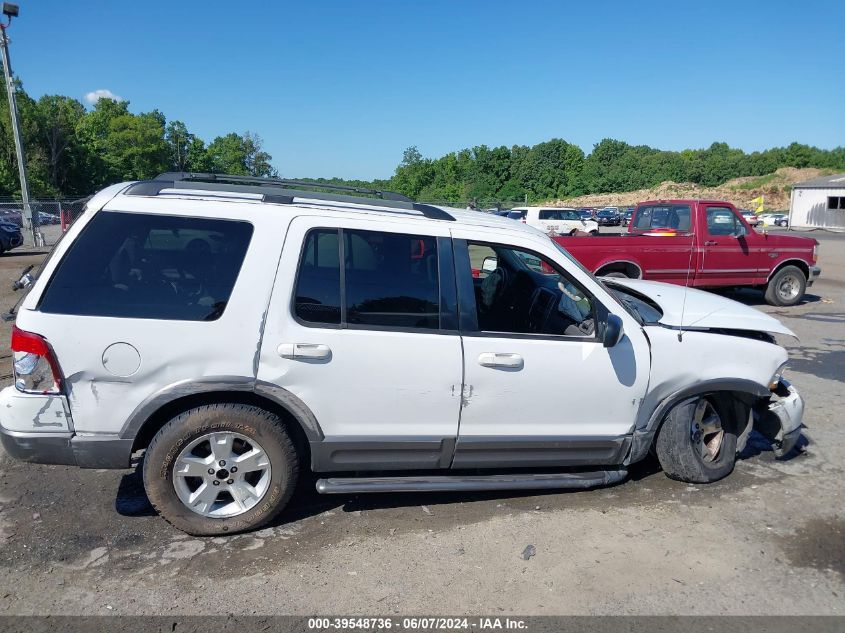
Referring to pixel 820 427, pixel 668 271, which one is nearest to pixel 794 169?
pixel 668 271

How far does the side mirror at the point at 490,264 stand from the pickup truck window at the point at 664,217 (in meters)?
7.52

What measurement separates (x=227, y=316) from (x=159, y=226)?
0.63 m

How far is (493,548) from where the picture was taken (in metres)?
3.61

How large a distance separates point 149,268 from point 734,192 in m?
84.7

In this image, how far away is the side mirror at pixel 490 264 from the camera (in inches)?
192

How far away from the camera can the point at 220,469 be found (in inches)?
141

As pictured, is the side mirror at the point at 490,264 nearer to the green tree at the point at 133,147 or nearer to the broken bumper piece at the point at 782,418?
the broken bumper piece at the point at 782,418

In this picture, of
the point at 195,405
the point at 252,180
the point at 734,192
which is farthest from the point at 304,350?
the point at 734,192

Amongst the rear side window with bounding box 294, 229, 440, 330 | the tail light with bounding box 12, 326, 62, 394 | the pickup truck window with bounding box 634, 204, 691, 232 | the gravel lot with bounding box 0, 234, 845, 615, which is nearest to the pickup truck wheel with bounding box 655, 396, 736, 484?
the gravel lot with bounding box 0, 234, 845, 615

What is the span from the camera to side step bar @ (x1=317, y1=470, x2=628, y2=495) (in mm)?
3736

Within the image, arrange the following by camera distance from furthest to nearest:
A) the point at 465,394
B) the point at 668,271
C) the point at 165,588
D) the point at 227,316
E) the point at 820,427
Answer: the point at 668,271 → the point at 820,427 → the point at 465,394 → the point at 227,316 → the point at 165,588

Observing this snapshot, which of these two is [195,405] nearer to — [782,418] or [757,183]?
[782,418]

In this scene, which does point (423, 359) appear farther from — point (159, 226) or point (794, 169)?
point (794, 169)

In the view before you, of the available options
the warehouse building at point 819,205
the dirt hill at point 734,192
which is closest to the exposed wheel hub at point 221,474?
the warehouse building at point 819,205
